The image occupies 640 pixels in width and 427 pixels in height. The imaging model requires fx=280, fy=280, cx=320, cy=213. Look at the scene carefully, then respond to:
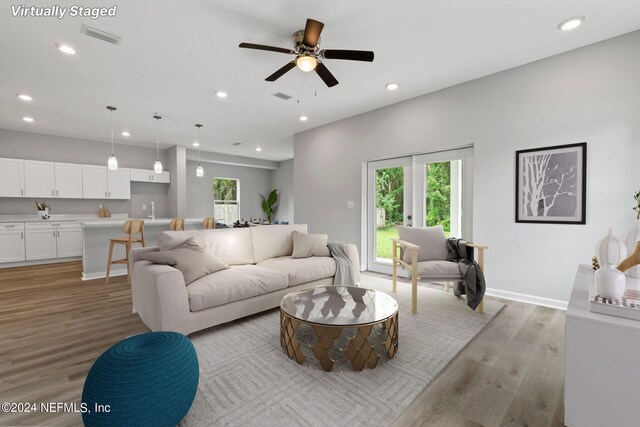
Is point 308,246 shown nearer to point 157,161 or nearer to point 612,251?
point 612,251

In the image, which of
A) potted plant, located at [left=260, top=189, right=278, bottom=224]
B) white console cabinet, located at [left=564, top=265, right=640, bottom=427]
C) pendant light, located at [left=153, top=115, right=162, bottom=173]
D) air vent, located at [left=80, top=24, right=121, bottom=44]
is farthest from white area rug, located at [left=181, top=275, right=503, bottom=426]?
potted plant, located at [left=260, top=189, right=278, bottom=224]

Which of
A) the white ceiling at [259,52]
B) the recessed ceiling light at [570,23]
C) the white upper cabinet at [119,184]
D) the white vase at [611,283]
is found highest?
the recessed ceiling light at [570,23]

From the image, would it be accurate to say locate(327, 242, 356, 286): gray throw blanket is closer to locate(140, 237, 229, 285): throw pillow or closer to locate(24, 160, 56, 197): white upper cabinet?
locate(140, 237, 229, 285): throw pillow

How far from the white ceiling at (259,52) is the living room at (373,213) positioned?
0.03 m

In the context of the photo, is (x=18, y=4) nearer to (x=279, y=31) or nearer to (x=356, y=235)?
(x=279, y=31)

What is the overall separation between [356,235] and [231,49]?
11.2 feet

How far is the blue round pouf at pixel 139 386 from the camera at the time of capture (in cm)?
121

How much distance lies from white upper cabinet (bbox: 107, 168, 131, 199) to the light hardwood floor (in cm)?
354

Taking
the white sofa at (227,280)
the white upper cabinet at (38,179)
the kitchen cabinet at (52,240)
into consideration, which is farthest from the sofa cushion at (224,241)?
the white upper cabinet at (38,179)

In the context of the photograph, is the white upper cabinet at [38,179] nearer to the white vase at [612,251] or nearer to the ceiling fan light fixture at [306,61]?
the ceiling fan light fixture at [306,61]

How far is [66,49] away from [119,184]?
14.6 feet

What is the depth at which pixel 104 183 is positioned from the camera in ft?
21.1

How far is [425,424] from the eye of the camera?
1.46 metres

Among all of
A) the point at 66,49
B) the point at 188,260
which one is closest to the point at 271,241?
the point at 188,260
